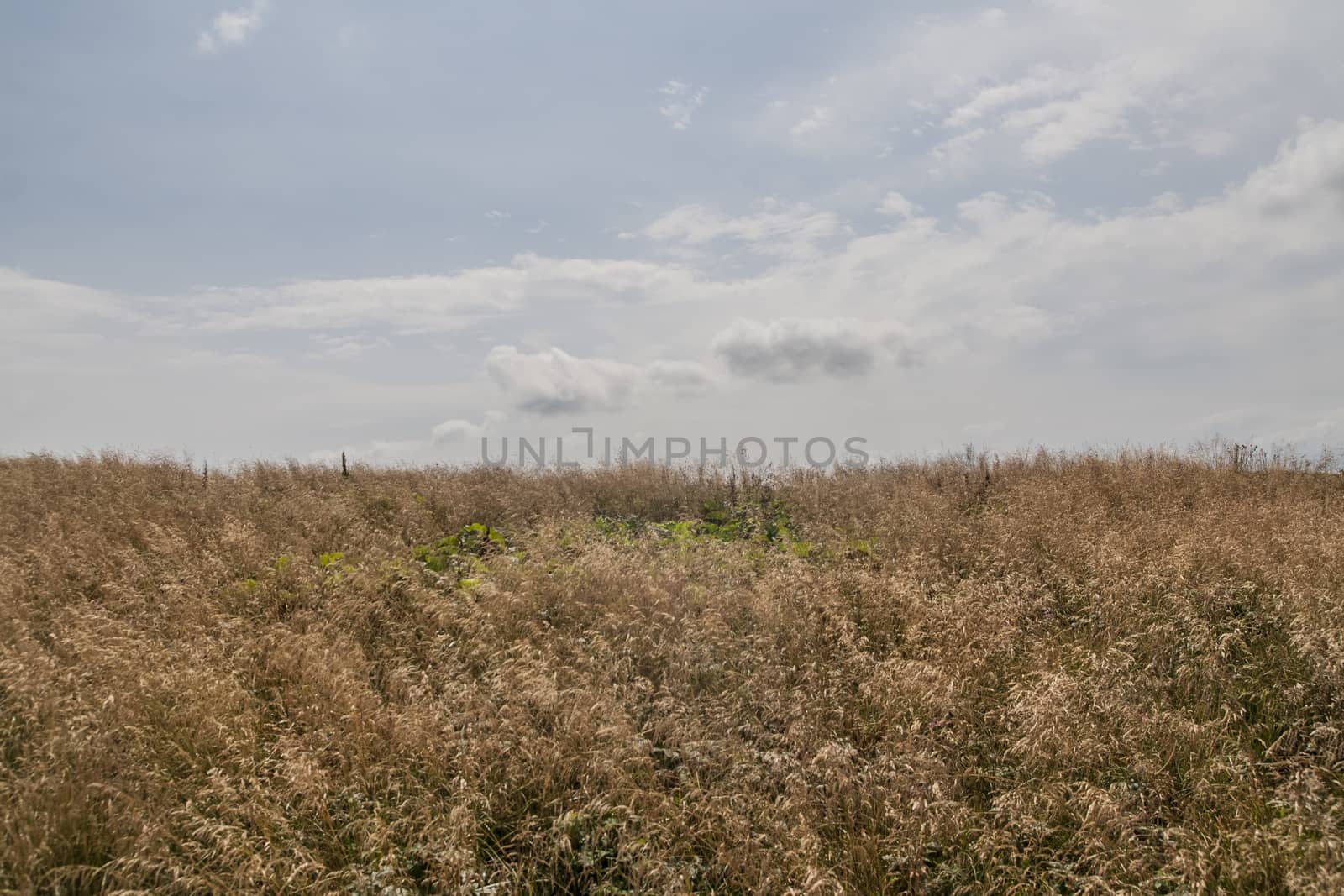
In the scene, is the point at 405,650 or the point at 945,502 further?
the point at 945,502

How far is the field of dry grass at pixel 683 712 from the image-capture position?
3826 mm

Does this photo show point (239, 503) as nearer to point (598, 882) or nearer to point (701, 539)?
point (701, 539)

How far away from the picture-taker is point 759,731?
490 centimetres

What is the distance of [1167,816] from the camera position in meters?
4.18

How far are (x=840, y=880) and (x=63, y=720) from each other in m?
4.90

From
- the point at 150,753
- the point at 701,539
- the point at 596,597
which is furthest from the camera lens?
the point at 701,539

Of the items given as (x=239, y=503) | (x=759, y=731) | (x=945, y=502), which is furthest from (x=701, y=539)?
(x=239, y=503)

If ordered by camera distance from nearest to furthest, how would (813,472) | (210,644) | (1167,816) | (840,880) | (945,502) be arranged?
1. (840,880)
2. (1167,816)
3. (210,644)
4. (945,502)
5. (813,472)

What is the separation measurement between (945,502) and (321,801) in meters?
9.08

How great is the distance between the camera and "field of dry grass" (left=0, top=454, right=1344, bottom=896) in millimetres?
3826

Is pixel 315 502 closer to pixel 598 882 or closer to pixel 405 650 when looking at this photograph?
pixel 405 650

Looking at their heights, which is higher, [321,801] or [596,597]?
[596,597]

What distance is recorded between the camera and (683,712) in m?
5.05

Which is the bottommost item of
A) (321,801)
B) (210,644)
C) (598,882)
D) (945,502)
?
(598,882)
